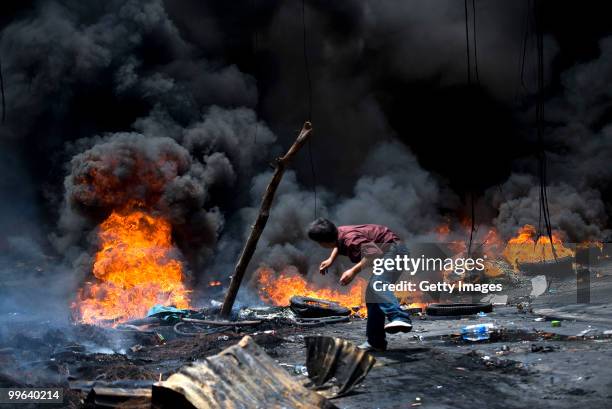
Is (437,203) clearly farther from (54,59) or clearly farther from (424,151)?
(54,59)

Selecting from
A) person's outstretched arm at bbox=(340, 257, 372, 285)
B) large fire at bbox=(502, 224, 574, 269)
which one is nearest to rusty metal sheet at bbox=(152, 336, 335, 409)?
person's outstretched arm at bbox=(340, 257, 372, 285)

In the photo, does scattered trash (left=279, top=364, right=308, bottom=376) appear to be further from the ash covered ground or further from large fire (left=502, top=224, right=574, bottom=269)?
large fire (left=502, top=224, right=574, bottom=269)

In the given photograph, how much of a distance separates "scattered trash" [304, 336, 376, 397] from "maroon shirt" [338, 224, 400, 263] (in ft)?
5.10

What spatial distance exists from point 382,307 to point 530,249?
54.9ft

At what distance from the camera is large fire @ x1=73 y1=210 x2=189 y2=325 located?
53.3ft

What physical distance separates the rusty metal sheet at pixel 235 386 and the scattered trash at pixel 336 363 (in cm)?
68

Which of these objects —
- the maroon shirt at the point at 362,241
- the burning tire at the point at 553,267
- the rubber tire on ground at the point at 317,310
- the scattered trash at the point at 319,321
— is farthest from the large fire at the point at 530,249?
the maroon shirt at the point at 362,241

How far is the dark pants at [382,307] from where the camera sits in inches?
219

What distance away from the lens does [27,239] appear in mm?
22594

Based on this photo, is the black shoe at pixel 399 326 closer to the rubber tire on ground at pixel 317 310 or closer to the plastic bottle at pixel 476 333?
the plastic bottle at pixel 476 333

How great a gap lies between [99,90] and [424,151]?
16.1 meters

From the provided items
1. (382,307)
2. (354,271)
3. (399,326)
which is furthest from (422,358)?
(354,271)

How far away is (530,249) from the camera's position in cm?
2008

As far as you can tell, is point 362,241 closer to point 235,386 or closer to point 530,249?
point 235,386
